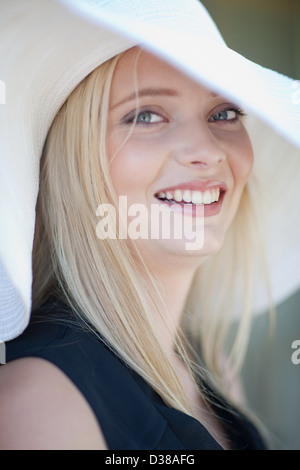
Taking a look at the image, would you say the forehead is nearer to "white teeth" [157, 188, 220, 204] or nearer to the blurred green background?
"white teeth" [157, 188, 220, 204]

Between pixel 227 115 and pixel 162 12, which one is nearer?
pixel 162 12

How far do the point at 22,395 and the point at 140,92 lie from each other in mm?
663

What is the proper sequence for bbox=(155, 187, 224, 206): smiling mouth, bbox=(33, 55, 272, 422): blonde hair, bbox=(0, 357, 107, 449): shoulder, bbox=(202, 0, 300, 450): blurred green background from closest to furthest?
bbox=(0, 357, 107, 449): shoulder, bbox=(33, 55, 272, 422): blonde hair, bbox=(155, 187, 224, 206): smiling mouth, bbox=(202, 0, 300, 450): blurred green background

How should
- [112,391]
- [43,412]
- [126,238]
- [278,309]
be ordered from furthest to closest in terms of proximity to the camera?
[278,309] → [126,238] → [112,391] → [43,412]

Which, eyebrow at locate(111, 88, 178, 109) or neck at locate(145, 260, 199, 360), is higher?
eyebrow at locate(111, 88, 178, 109)

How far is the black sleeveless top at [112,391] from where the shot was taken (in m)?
0.88

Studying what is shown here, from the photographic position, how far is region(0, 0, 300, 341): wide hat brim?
93 centimetres

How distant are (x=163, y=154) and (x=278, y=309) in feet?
5.92

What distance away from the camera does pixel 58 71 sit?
1058 millimetres

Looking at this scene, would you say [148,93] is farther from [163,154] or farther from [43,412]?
[43,412]

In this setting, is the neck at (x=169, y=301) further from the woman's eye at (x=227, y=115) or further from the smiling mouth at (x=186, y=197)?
the woman's eye at (x=227, y=115)

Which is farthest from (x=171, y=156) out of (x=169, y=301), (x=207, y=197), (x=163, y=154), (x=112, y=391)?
(x=112, y=391)

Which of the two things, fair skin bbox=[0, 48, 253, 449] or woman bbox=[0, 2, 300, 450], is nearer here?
woman bbox=[0, 2, 300, 450]

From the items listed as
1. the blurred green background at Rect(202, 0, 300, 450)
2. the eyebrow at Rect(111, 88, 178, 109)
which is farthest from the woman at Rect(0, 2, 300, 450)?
the blurred green background at Rect(202, 0, 300, 450)
